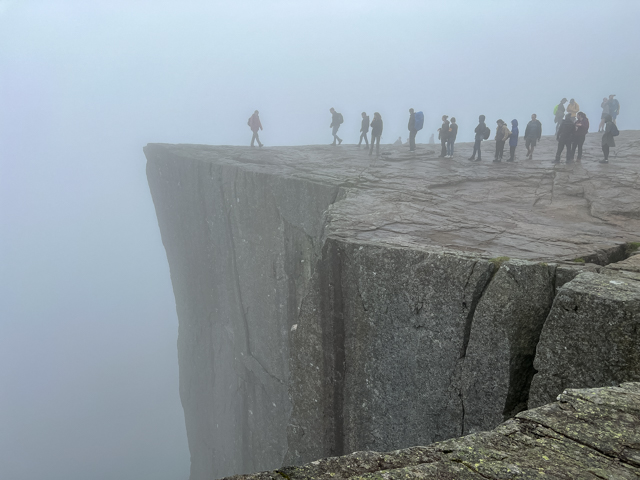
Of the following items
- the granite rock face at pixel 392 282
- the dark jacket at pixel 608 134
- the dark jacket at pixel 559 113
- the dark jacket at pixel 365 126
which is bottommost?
the granite rock face at pixel 392 282

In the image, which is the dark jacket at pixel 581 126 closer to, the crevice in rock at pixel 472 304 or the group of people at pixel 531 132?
the group of people at pixel 531 132

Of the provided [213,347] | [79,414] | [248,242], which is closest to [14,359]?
[79,414]

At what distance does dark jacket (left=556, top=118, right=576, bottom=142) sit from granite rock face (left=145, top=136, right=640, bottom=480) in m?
1.35

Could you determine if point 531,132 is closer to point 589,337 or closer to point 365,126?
point 365,126

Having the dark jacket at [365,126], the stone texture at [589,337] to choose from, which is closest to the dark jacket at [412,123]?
the dark jacket at [365,126]

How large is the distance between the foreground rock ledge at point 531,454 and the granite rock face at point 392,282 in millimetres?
1924

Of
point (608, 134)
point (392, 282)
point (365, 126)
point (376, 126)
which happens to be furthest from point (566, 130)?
point (392, 282)

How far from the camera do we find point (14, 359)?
12950 centimetres

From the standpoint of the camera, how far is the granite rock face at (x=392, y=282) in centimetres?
737

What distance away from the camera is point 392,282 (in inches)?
346

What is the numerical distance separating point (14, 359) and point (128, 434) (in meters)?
70.8

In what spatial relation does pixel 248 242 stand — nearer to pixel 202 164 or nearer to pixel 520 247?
pixel 202 164

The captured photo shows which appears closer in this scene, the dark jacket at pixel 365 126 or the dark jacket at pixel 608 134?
the dark jacket at pixel 608 134

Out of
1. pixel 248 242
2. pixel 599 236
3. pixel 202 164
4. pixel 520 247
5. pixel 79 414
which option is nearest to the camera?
pixel 520 247
